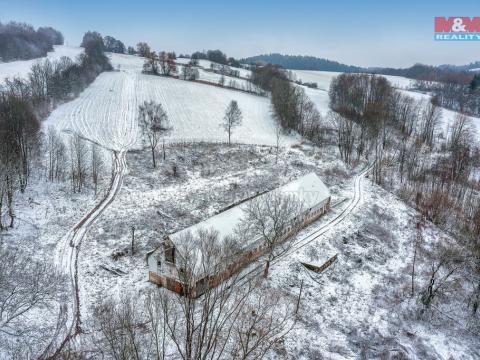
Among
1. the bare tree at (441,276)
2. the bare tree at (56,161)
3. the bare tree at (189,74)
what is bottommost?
the bare tree at (441,276)

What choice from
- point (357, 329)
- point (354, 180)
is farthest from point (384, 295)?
point (354, 180)

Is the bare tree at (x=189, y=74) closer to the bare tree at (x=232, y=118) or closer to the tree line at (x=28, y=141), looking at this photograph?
the tree line at (x=28, y=141)

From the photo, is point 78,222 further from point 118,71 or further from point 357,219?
point 118,71

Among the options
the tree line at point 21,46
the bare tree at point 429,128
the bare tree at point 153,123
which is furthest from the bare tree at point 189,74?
the bare tree at point 429,128

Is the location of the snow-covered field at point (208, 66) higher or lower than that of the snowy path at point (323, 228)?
higher

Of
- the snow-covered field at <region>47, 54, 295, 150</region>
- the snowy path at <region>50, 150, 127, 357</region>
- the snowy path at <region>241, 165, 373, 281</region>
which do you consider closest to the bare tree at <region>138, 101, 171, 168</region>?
the snow-covered field at <region>47, 54, 295, 150</region>

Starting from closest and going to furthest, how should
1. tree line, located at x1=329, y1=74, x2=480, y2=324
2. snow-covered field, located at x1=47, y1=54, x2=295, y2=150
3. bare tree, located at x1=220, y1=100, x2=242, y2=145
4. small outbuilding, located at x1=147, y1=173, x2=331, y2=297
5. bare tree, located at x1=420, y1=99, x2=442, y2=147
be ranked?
small outbuilding, located at x1=147, y1=173, x2=331, y2=297 < tree line, located at x1=329, y1=74, x2=480, y2=324 < snow-covered field, located at x1=47, y1=54, x2=295, y2=150 < bare tree, located at x1=220, y1=100, x2=242, y2=145 < bare tree, located at x1=420, y1=99, x2=442, y2=147

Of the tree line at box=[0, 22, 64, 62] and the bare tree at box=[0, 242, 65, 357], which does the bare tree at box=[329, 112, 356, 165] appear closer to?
the bare tree at box=[0, 242, 65, 357]
